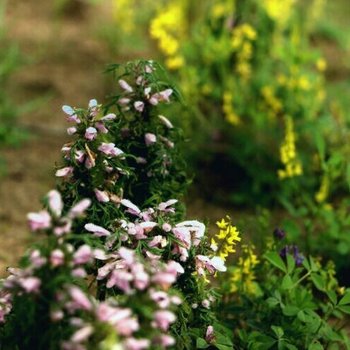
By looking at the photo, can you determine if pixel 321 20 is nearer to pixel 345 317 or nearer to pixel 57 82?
pixel 57 82

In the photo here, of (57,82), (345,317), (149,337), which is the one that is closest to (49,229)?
(149,337)

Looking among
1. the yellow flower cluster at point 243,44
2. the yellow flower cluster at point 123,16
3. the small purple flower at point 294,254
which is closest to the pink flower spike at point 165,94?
the small purple flower at point 294,254

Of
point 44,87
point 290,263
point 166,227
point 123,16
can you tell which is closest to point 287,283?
point 290,263

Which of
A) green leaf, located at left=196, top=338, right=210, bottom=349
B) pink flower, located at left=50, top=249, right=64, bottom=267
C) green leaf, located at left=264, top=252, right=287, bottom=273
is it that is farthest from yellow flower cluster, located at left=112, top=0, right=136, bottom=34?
pink flower, located at left=50, top=249, right=64, bottom=267

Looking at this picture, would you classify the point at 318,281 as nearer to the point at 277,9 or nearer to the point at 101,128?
the point at 101,128

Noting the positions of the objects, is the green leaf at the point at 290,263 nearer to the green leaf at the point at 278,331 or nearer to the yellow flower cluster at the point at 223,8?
the green leaf at the point at 278,331

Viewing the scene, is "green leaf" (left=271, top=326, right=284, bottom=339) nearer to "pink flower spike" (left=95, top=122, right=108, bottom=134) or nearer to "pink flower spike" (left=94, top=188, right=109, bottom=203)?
"pink flower spike" (left=94, top=188, right=109, bottom=203)
